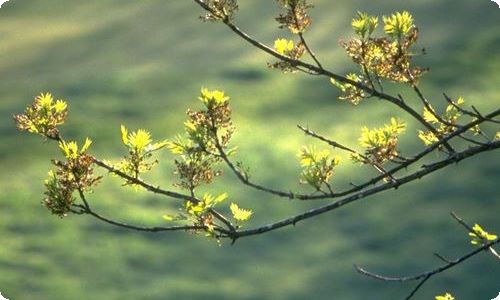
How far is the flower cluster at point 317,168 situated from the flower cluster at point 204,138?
0.16 metres

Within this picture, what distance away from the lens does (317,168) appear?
6.00 feet

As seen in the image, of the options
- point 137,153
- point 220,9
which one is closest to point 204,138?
point 137,153

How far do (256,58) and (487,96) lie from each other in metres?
1.89

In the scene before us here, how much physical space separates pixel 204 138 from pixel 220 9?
0.87 ft

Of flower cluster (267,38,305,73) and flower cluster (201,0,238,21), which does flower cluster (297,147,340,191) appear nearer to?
flower cluster (267,38,305,73)

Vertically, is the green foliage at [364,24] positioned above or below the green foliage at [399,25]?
above

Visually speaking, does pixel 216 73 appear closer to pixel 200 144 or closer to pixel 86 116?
pixel 86 116

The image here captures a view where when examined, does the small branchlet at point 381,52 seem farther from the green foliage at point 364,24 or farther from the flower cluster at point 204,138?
the flower cluster at point 204,138

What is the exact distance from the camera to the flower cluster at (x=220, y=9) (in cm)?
174

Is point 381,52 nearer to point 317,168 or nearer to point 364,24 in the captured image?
point 364,24

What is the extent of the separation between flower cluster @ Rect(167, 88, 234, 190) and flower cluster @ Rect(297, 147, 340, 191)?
160mm

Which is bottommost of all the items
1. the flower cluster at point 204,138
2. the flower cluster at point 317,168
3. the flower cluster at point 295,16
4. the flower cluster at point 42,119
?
the flower cluster at point 317,168

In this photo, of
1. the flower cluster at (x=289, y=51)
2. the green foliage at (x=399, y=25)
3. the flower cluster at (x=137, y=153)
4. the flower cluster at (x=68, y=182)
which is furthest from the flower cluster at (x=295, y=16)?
the flower cluster at (x=68, y=182)

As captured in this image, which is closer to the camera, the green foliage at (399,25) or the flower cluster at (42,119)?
the green foliage at (399,25)
